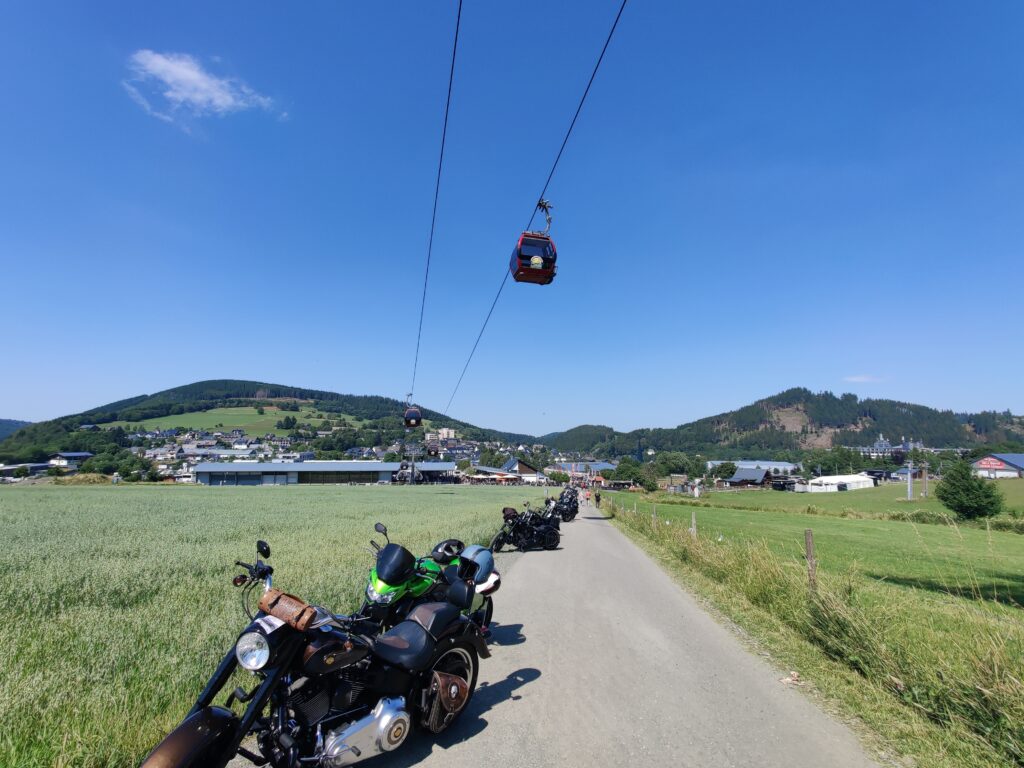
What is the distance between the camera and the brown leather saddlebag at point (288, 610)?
267 centimetres

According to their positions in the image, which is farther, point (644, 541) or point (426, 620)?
point (644, 541)

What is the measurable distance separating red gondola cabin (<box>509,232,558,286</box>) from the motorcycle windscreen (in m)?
5.53

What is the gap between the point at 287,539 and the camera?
14.4 metres

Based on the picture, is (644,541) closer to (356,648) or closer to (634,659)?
(634,659)

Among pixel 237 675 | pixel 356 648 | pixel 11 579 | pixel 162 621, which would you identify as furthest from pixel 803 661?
pixel 11 579

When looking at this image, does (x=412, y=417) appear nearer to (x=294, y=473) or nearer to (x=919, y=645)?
(x=919, y=645)

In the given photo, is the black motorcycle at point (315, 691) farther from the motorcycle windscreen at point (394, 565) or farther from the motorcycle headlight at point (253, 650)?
the motorcycle windscreen at point (394, 565)

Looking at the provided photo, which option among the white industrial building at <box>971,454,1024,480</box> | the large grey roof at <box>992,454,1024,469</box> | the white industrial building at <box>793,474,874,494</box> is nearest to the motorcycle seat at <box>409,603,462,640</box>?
the white industrial building at <box>793,474,874,494</box>

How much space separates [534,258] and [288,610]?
7.08m

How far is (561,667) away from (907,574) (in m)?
13.6

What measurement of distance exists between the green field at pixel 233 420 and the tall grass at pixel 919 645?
170m

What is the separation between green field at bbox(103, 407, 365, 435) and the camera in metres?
156

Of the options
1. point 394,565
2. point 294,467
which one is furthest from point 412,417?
point 294,467

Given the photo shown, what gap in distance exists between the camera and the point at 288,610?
270cm
